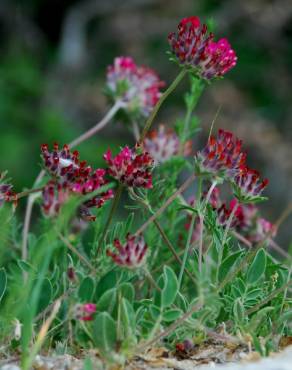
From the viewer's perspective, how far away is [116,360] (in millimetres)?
1305

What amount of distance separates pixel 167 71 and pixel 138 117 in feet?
16.3

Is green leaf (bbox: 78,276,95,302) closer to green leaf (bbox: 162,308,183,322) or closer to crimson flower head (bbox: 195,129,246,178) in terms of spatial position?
green leaf (bbox: 162,308,183,322)

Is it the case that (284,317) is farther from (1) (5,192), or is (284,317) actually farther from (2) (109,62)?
(2) (109,62)

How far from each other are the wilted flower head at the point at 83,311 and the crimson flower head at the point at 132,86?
1.01 m

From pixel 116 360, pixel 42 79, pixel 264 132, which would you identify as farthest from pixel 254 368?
pixel 42 79

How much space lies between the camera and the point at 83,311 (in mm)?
1311

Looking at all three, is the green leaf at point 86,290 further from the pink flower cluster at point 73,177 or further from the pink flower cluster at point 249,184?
the pink flower cluster at point 249,184

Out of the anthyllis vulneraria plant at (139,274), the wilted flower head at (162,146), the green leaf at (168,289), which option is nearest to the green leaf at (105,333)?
the anthyllis vulneraria plant at (139,274)

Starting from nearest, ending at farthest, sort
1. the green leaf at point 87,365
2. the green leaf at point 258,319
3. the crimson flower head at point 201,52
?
the green leaf at point 87,365, the green leaf at point 258,319, the crimson flower head at point 201,52

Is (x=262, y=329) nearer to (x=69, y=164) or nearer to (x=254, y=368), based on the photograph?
(x=254, y=368)

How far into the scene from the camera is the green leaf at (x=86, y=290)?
1.43 metres

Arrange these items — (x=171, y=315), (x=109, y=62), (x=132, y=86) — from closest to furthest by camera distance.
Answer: (x=171, y=315) → (x=132, y=86) → (x=109, y=62)

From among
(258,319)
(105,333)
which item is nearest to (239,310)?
(258,319)

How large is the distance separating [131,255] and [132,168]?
8.8 inches
